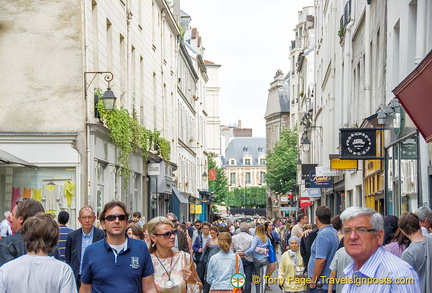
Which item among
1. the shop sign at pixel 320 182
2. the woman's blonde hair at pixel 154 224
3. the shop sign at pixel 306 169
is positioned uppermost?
the shop sign at pixel 306 169

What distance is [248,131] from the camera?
566ft

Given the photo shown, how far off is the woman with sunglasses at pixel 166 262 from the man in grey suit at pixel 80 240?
312 cm

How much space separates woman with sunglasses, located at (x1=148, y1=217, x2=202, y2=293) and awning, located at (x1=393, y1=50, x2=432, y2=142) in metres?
3.69

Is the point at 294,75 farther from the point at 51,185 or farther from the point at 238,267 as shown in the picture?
the point at 238,267

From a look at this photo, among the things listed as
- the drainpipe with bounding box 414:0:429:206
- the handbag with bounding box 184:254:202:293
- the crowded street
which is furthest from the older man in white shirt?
the handbag with bounding box 184:254:202:293

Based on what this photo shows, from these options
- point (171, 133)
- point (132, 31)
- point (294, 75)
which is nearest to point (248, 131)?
point (294, 75)

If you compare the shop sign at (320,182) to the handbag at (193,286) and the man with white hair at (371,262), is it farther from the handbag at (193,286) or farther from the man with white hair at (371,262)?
the man with white hair at (371,262)

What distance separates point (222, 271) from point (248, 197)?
143 m

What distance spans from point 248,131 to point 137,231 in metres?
161

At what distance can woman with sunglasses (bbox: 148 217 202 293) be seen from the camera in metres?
8.28

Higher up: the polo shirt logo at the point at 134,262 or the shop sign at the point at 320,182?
the shop sign at the point at 320,182

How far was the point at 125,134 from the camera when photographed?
80.1 feet

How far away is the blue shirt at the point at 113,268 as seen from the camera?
717 centimetres

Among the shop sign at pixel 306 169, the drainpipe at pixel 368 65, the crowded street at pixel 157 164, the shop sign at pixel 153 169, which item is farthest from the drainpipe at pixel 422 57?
the shop sign at pixel 306 169
